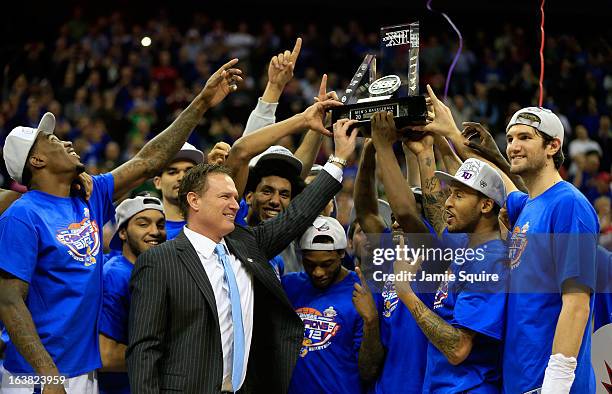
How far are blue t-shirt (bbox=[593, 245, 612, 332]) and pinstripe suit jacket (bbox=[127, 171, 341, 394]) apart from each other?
5.45ft

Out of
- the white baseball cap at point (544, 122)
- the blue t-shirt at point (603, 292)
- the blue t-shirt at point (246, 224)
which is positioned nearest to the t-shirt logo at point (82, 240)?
the blue t-shirt at point (246, 224)

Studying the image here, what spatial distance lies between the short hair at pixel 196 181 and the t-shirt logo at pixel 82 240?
0.44 meters

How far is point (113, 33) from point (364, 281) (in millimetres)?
10070

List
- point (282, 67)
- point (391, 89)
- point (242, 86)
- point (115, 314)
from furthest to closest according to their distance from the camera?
1. point (242, 86)
2. point (282, 67)
3. point (391, 89)
4. point (115, 314)

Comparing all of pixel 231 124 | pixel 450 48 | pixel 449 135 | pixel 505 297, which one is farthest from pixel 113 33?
pixel 505 297

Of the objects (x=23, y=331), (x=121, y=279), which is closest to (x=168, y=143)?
(x=121, y=279)

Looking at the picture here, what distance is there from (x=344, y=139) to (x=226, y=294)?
1008 millimetres

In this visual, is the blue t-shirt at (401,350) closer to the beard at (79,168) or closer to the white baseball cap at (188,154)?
the white baseball cap at (188,154)

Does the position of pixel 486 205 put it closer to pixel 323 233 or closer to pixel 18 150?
pixel 323 233

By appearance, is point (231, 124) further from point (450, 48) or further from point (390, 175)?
point (390, 175)

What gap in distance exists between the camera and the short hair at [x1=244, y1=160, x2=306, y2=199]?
16.6 ft

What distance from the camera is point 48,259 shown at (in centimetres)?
397

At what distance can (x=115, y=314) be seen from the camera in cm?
435

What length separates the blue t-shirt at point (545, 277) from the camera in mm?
3811
